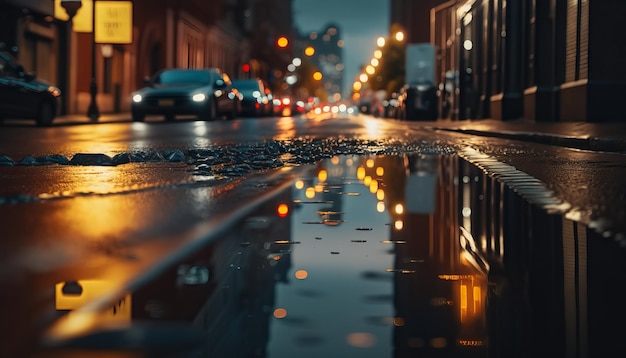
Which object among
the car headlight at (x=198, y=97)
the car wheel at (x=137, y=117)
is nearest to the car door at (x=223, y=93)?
the car headlight at (x=198, y=97)

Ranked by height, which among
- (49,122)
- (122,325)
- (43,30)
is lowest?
(122,325)

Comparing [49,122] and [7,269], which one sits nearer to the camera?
[7,269]

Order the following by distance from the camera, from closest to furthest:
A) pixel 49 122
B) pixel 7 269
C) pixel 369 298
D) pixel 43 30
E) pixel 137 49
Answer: pixel 369 298 < pixel 7 269 < pixel 49 122 < pixel 43 30 < pixel 137 49

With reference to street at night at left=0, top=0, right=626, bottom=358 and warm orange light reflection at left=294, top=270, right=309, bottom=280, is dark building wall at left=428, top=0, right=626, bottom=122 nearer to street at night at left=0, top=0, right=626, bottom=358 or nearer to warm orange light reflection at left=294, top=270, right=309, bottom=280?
street at night at left=0, top=0, right=626, bottom=358

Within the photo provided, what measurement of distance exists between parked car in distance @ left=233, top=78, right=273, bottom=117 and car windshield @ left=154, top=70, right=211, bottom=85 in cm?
938

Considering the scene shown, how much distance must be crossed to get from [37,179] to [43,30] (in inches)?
1279

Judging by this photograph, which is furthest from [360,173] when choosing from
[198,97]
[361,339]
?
[198,97]

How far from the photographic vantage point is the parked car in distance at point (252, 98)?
148 ft

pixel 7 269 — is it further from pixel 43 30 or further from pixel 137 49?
pixel 137 49

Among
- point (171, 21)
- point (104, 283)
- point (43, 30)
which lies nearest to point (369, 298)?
point (104, 283)

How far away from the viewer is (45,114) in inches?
979

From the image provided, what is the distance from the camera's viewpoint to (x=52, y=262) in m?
4.35

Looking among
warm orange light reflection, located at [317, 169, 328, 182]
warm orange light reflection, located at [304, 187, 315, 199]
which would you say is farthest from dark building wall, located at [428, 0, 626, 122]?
warm orange light reflection, located at [304, 187, 315, 199]

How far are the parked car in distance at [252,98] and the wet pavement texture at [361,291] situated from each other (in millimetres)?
38311
